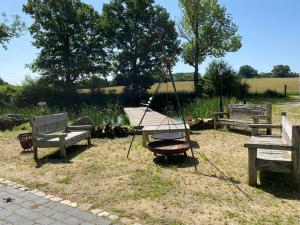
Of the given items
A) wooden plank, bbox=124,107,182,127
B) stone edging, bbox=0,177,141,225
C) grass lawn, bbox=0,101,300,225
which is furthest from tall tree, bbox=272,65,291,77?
stone edging, bbox=0,177,141,225

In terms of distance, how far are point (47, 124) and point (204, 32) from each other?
26.1 m

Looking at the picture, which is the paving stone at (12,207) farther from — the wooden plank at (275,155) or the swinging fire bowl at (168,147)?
the wooden plank at (275,155)

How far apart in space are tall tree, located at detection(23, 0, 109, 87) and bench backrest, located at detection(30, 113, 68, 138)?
1953 cm

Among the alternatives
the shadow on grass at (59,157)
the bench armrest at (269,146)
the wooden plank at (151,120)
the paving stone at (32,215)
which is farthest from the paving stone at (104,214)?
the wooden plank at (151,120)

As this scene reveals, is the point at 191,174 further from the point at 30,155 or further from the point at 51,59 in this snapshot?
the point at 51,59

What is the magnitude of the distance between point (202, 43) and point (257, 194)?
94.3 ft

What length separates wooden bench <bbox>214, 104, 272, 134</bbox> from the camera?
942 centimetres

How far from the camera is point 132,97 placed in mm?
27891

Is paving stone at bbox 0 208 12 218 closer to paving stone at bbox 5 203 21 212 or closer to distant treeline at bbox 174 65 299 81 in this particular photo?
paving stone at bbox 5 203 21 212

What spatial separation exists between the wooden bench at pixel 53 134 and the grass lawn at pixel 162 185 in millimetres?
301

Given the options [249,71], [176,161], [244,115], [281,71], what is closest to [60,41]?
[244,115]

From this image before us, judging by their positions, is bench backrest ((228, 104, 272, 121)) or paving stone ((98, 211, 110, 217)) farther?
bench backrest ((228, 104, 272, 121))

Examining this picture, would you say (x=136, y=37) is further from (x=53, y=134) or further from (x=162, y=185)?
(x=162, y=185)

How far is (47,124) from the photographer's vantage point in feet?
24.7
